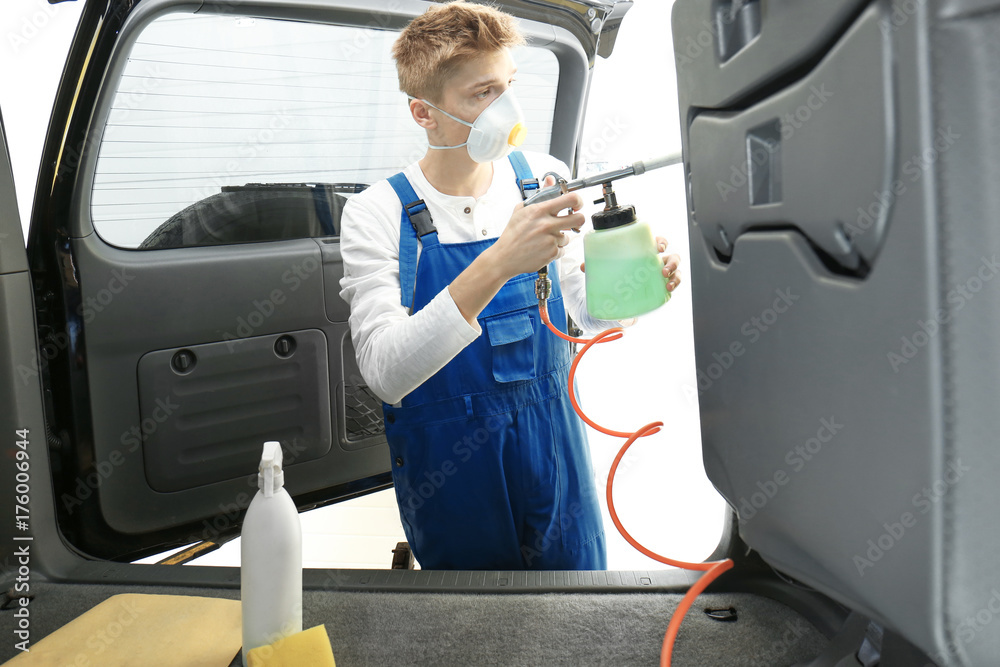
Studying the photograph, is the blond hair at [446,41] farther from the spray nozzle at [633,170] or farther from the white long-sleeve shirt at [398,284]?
the spray nozzle at [633,170]

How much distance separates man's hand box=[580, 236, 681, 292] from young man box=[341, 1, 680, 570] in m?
0.36

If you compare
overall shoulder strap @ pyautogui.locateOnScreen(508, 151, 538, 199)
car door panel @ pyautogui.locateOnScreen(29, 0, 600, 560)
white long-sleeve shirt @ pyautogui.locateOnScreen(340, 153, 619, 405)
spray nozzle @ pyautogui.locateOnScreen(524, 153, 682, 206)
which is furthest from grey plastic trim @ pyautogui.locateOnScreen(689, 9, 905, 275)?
car door panel @ pyautogui.locateOnScreen(29, 0, 600, 560)

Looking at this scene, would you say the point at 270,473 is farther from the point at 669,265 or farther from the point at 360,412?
the point at 360,412

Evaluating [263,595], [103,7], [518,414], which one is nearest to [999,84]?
[263,595]

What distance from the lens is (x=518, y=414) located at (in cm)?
153

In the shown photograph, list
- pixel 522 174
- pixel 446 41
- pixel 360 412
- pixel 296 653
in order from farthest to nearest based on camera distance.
A: pixel 360 412, pixel 522 174, pixel 446 41, pixel 296 653

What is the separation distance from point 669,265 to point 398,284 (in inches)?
23.0

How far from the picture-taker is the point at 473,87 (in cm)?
152

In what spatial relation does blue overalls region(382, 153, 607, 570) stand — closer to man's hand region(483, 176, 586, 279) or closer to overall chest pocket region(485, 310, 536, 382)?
overall chest pocket region(485, 310, 536, 382)

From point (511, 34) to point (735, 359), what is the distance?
1138 millimetres

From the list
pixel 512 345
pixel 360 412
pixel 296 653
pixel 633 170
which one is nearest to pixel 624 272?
pixel 633 170

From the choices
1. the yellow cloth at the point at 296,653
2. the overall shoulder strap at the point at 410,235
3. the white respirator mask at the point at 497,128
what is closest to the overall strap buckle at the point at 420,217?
the overall shoulder strap at the point at 410,235

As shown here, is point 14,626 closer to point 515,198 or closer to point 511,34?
point 515,198

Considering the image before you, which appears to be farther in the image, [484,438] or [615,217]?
[484,438]
